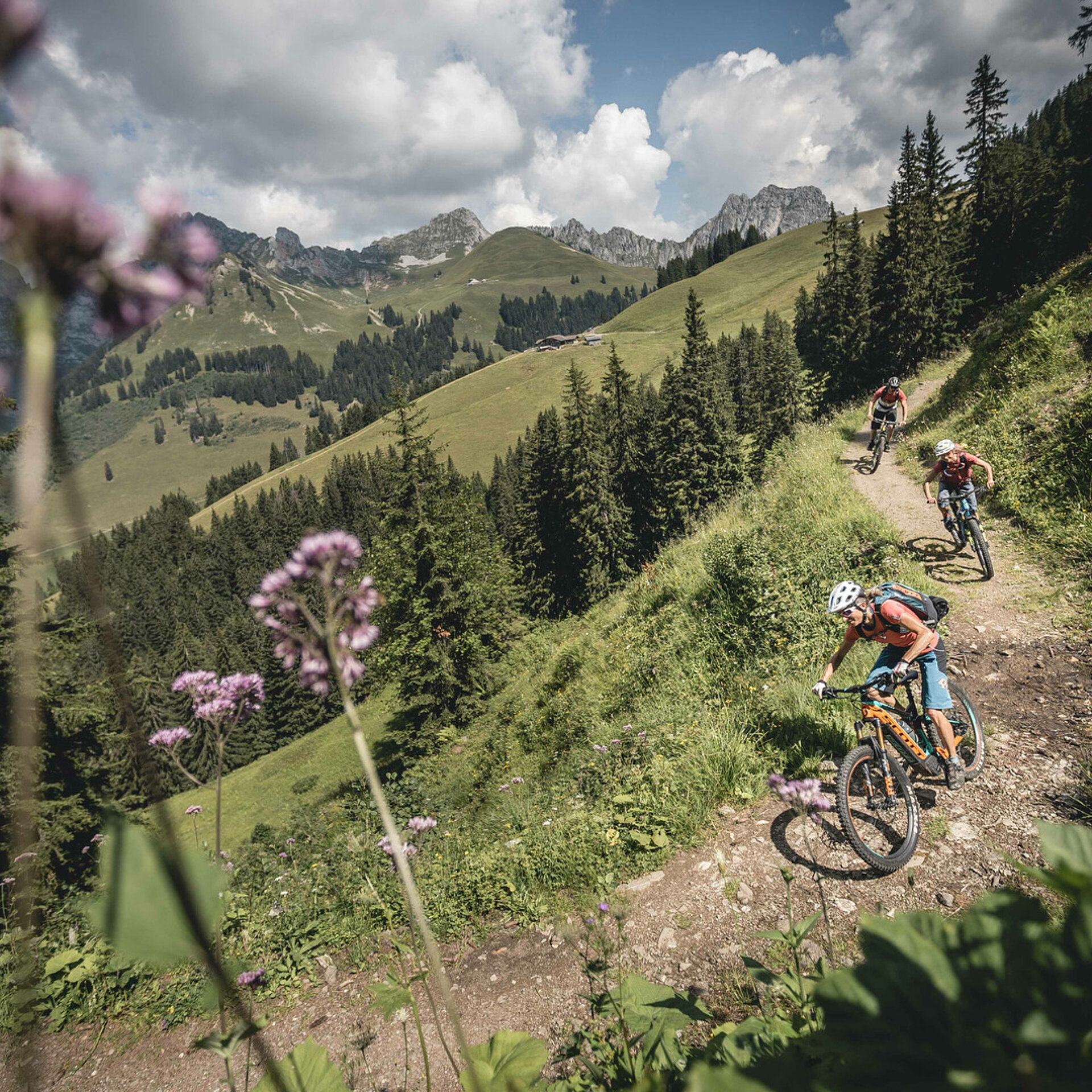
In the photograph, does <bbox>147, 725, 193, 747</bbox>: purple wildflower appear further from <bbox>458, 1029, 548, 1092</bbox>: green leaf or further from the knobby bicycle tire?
the knobby bicycle tire

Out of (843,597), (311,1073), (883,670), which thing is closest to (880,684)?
(883,670)

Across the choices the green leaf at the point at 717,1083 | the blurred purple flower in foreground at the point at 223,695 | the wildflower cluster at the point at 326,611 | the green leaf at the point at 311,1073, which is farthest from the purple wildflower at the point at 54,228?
the green leaf at the point at 311,1073

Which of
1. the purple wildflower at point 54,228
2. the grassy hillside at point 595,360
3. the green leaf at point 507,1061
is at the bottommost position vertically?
the green leaf at point 507,1061

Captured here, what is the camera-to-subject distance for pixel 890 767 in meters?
6.09

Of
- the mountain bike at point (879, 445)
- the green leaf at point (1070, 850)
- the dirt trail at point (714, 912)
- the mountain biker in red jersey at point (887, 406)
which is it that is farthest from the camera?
the mountain bike at point (879, 445)

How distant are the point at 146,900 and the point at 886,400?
1871 centimetres

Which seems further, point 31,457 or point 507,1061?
point 507,1061

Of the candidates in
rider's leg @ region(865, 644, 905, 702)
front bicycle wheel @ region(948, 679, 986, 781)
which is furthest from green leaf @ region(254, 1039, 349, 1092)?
front bicycle wheel @ region(948, 679, 986, 781)

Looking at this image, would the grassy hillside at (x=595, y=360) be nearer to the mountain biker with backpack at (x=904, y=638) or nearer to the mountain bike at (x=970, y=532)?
the mountain bike at (x=970, y=532)

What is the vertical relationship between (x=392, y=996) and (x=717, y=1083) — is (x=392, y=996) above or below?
below

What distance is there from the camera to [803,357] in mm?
87062

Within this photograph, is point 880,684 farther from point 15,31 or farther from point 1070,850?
point 15,31

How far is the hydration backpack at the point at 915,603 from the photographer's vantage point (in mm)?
6660

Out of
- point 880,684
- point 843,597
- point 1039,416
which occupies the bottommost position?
point 880,684
